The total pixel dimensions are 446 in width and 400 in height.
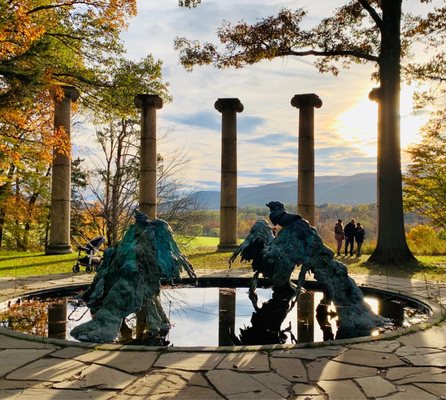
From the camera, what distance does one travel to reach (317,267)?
287 inches

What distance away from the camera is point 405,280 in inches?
466

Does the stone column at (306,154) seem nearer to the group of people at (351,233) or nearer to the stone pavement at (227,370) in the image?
the group of people at (351,233)

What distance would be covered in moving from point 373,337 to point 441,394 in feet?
5.92

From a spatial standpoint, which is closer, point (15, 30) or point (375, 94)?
point (15, 30)

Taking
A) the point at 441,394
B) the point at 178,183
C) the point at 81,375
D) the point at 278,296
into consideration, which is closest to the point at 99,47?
the point at 178,183

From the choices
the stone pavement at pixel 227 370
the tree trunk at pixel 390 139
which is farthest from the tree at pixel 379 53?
the stone pavement at pixel 227 370

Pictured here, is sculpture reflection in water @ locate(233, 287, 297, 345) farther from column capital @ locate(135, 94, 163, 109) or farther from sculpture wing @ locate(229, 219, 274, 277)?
column capital @ locate(135, 94, 163, 109)

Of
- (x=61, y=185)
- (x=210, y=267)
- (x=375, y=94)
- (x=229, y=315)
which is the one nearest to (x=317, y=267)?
(x=229, y=315)

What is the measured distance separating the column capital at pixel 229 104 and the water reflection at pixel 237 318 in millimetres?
13813

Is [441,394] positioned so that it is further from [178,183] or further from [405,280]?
[178,183]

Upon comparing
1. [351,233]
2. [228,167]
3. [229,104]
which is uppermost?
[229,104]

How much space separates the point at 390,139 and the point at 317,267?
37.1ft

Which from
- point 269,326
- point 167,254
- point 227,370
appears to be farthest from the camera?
point 269,326

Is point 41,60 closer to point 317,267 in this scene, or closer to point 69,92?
point 69,92
